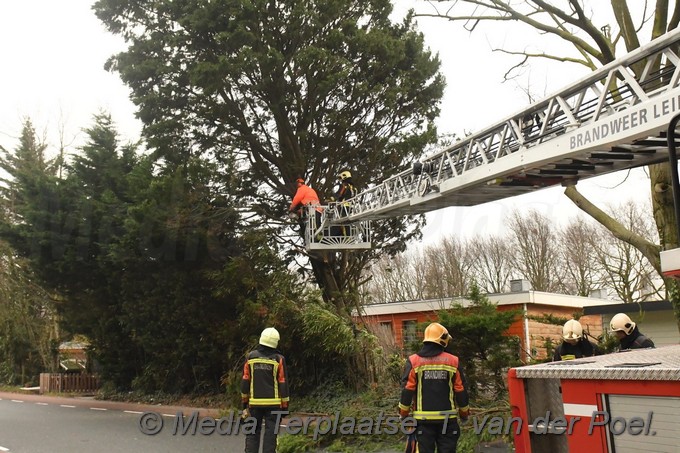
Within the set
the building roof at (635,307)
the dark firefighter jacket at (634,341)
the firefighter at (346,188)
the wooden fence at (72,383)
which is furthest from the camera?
the wooden fence at (72,383)

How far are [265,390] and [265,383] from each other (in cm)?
8

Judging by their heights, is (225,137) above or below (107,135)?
below

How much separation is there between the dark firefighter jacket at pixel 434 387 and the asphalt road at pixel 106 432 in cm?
479

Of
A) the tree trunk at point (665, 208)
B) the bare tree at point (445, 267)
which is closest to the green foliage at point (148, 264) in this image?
the tree trunk at point (665, 208)

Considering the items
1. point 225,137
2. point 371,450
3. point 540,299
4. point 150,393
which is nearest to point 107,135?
point 225,137

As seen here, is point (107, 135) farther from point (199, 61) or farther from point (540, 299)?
point (540, 299)

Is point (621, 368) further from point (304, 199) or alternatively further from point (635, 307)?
point (635, 307)

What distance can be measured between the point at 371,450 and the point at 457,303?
301cm

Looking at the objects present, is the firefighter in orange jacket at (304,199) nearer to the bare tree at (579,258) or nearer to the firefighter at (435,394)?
the firefighter at (435,394)

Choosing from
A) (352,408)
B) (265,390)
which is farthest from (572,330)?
(352,408)

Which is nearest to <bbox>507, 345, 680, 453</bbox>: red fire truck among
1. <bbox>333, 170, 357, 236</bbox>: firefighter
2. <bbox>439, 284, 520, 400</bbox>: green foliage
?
<bbox>439, 284, 520, 400</bbox>: green foliage

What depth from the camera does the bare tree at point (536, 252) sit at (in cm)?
3684

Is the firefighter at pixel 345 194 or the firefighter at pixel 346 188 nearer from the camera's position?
the firefighter at pixel 345 194

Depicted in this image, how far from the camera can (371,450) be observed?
28.0ft
